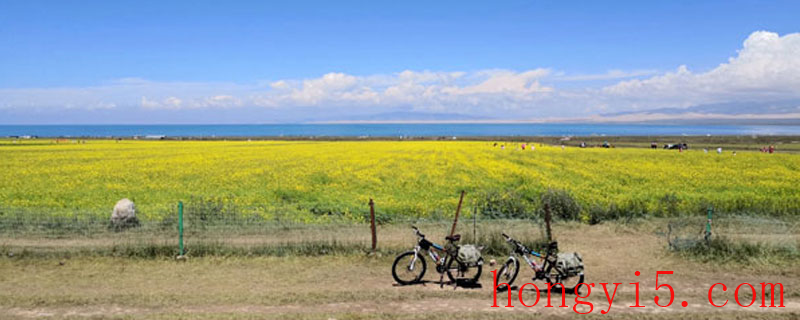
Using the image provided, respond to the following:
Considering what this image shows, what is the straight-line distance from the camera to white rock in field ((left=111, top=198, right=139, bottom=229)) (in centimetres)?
1648

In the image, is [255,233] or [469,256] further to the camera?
[255,233]

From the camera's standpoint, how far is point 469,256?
10.6 metres

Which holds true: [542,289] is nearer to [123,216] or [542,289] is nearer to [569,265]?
[569,265]

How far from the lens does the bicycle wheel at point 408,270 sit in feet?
35.7

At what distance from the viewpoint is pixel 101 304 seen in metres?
9.54

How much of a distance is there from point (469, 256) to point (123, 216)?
37.4ft

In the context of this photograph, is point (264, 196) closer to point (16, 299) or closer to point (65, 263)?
point (65, 263)

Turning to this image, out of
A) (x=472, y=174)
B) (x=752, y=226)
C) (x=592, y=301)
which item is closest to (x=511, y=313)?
(x=592, y=301)

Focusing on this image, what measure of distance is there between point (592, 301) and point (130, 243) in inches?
429

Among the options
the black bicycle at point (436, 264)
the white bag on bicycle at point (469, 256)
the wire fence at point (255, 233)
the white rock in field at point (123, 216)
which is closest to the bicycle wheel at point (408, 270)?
the black bicycle at point (436, 264)

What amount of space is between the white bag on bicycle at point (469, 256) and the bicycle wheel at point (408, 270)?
77 cm

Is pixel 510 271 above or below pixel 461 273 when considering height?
above

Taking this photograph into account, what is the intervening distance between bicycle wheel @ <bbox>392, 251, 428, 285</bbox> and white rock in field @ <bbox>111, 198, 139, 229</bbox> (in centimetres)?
957

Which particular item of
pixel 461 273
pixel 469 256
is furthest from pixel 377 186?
pixel 469 256
